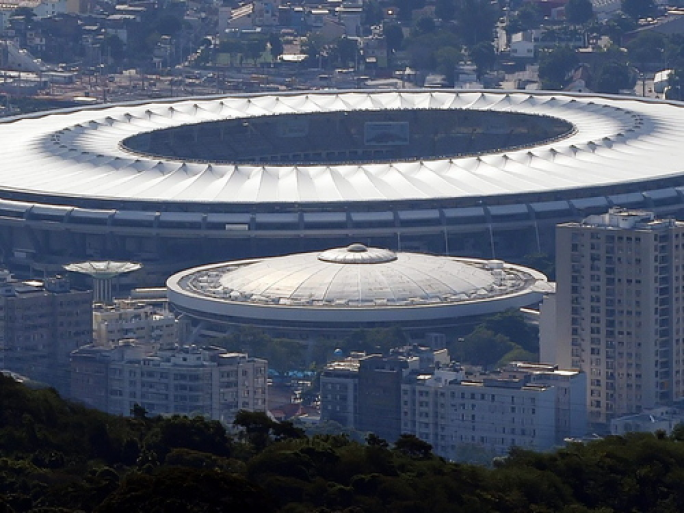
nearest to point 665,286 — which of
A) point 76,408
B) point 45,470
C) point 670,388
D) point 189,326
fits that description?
point 670,388

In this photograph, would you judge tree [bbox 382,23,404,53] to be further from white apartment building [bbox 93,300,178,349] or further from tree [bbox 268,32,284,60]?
white apartment building [bbox 93,300,178,349]

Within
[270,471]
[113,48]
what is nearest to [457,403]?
[270,471]

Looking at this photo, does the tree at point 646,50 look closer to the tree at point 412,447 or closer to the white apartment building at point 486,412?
the white apartment building at point 486,412

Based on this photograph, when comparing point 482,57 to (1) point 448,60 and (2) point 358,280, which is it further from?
(2) point 358,280

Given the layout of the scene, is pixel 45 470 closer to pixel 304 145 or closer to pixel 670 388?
pixel 670 388

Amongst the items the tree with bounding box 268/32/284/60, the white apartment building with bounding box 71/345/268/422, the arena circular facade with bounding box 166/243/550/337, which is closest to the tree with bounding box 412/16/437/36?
the tree with bounding box 268/32/284/60

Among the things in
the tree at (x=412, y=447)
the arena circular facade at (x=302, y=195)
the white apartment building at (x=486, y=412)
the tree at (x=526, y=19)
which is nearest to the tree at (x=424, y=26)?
the tree at (x=526, y=19)

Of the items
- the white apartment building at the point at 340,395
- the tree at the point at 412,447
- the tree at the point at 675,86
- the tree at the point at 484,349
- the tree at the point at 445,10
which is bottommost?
the tree at the point at 445,10

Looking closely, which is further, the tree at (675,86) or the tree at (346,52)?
the tree at (346,52)
